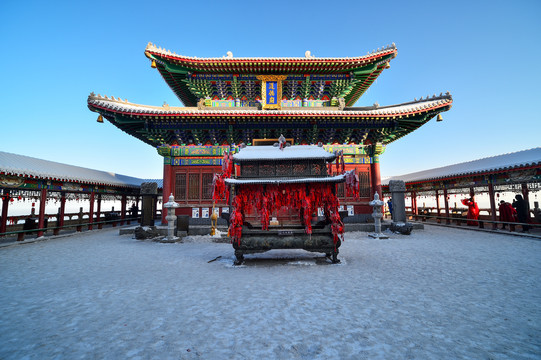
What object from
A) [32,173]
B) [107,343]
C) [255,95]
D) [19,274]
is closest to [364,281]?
[107,343]

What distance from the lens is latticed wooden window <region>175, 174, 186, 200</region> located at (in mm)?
12719

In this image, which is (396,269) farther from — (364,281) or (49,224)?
(49,224)

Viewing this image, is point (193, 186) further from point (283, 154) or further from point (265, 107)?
point (283, 154)

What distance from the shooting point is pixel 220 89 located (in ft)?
46.0

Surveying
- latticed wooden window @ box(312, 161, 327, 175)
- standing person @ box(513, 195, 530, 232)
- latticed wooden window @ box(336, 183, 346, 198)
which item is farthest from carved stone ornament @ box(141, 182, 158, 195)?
standing person @ box(513, 195, 530, 232)

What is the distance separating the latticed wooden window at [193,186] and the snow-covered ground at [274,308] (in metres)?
6.00

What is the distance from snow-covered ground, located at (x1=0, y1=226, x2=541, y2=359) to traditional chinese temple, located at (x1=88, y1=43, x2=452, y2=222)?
6.83 m

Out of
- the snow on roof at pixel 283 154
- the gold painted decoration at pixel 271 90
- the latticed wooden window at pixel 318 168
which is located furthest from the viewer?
the gold painted decoration at pixel 271 90

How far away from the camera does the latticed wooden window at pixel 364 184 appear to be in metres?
13.2

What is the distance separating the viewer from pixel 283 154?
7.06 meters

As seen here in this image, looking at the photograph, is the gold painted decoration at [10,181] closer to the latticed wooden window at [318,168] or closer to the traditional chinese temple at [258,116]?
the traditional chinese temple at [258,116]

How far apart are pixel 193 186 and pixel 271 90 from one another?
7760 mm

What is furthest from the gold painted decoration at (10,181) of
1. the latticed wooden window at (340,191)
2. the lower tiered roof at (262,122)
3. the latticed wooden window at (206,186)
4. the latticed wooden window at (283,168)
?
the latticed wooden window at (340,191)

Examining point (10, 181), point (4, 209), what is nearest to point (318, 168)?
point (10, 181)
